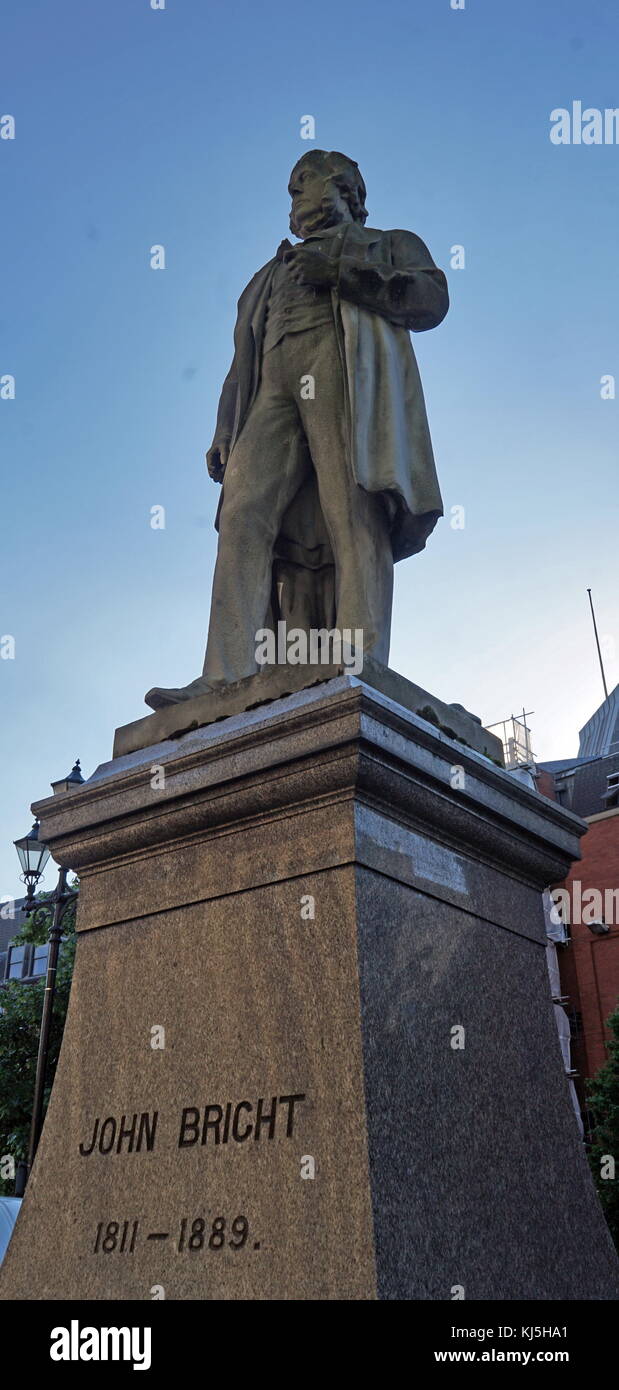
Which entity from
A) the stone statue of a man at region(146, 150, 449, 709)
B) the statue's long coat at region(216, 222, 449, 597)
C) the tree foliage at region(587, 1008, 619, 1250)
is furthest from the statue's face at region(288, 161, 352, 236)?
the tree foliage at region(587, 1008, 619, 1250)

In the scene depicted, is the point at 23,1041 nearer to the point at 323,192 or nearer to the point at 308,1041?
the point at 323,192

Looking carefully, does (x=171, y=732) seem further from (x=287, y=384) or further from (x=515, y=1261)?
(x=515, y=1261)

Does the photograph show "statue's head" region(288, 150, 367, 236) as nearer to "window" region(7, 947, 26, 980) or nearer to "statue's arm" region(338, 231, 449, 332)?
"statue's arm" region(338, 231, 449, 332)

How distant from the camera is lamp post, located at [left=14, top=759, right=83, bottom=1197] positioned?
37.9 ft

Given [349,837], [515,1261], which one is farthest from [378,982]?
[515,1261]

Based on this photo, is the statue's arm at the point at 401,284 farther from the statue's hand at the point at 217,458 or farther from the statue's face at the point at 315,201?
the statue's hand at the point at 217,458

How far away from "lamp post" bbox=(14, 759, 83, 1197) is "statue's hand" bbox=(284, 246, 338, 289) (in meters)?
4.84

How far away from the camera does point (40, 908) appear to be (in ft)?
50.3

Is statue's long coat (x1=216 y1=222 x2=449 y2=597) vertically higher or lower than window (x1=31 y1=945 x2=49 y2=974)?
lower

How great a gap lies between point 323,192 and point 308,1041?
4264mm

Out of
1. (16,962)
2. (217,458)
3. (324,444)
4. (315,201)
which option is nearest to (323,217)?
(315,201)

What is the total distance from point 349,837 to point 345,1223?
3.52ft

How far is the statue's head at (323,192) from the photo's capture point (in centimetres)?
566
